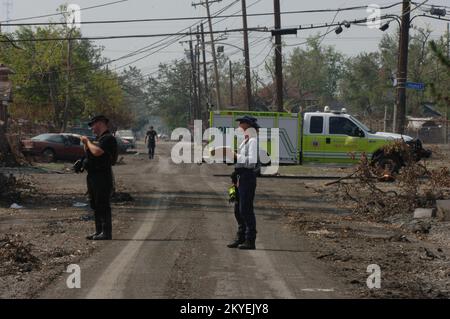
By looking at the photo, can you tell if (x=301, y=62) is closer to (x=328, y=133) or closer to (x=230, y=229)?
(x=328, y=133)

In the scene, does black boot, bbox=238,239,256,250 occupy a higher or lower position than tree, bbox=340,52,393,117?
lower

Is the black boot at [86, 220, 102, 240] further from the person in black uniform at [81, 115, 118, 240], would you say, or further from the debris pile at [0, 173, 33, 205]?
the debris pile at [0, 173, 33, 205]

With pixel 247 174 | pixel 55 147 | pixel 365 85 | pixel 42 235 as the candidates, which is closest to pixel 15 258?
pixel 42 235

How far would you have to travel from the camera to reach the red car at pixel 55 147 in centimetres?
4012

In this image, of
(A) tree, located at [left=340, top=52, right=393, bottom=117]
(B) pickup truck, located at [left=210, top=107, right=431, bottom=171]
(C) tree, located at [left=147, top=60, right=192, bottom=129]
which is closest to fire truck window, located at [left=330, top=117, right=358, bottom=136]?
(B) pickup truck, located at [left=210, top=107, right=431, bottom=171]

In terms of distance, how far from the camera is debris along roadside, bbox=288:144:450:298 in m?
10.3

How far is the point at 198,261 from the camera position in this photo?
1130 centimetres

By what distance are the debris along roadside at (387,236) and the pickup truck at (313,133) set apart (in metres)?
6.12

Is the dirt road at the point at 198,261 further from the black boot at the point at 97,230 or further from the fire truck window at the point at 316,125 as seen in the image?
the fire truck window at the point at 316,125

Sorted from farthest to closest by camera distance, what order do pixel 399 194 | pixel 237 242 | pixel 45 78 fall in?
pixel 45 78 < pixel 399 194 < pixel 237 242

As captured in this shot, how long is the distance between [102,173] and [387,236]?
5.11 metres

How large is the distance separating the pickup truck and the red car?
11.7 metres

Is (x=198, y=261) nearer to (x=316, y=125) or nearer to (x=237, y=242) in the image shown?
(x=237, y=242)
